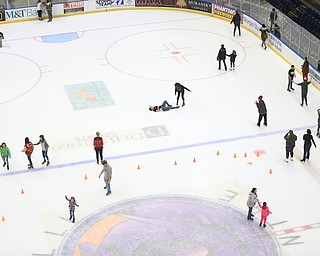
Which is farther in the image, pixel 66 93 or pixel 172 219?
pixel 66 93

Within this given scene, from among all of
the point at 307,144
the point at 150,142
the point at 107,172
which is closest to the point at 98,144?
the point at 107,172

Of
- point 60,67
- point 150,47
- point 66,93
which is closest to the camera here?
point 66,93

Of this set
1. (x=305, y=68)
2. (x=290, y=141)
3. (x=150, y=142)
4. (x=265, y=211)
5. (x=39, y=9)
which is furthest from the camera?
(x=39, y=9)

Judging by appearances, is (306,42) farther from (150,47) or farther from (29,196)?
(29,196)

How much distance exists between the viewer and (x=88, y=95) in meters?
29.5

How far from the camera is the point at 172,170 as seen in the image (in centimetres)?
2370

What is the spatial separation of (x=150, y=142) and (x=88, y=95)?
199 inches

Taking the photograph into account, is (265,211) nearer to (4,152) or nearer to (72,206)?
(72,206)

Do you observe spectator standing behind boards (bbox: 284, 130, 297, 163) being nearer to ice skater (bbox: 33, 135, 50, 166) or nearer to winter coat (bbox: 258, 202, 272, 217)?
winter coat (bbox: 258, 202, 272, 217)

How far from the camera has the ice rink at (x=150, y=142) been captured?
20375mm

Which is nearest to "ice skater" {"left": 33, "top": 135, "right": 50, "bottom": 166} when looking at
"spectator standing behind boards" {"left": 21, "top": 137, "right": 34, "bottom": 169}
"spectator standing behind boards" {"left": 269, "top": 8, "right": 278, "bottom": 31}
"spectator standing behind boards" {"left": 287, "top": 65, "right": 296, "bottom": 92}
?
"spectator standing behind boards" {"left": 21, "top": 137, "right": 34, "bottom": 169}

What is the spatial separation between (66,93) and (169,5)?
11746 mm

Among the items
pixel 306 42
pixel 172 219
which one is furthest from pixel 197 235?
pixel 306 42

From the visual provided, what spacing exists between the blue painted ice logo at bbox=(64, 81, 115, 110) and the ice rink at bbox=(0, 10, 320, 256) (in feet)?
0.27
